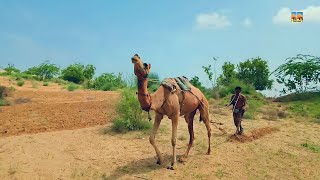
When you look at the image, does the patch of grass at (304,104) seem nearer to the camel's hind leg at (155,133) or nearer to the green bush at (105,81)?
the camel's hind leg at (155,133)

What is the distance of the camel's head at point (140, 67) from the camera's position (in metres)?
7.02

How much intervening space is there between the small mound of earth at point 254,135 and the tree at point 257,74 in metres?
21.9

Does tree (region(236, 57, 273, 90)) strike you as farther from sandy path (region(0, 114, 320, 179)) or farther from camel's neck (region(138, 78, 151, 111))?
camel's neck (region(138, 78, 151, 111))

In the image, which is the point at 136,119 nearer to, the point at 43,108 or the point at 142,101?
the point at 142,101

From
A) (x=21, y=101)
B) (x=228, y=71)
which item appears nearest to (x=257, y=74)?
(x=228, y=71)

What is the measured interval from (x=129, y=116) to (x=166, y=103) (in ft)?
13.0

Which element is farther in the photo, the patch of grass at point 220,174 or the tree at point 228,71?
the tree at point 228,71

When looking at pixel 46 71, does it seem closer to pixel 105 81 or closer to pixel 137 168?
pixel 105 81

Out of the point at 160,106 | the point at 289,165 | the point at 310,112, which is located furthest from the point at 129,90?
the point at 310,112

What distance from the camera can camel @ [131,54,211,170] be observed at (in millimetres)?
7172

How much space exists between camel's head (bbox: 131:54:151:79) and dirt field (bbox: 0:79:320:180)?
2360mm

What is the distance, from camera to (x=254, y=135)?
38.3 feet

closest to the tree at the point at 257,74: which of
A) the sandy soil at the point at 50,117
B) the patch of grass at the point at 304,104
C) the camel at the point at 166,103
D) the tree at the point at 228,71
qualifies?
the tree at the point at 228,71

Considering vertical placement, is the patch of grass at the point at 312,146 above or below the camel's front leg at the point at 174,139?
below
